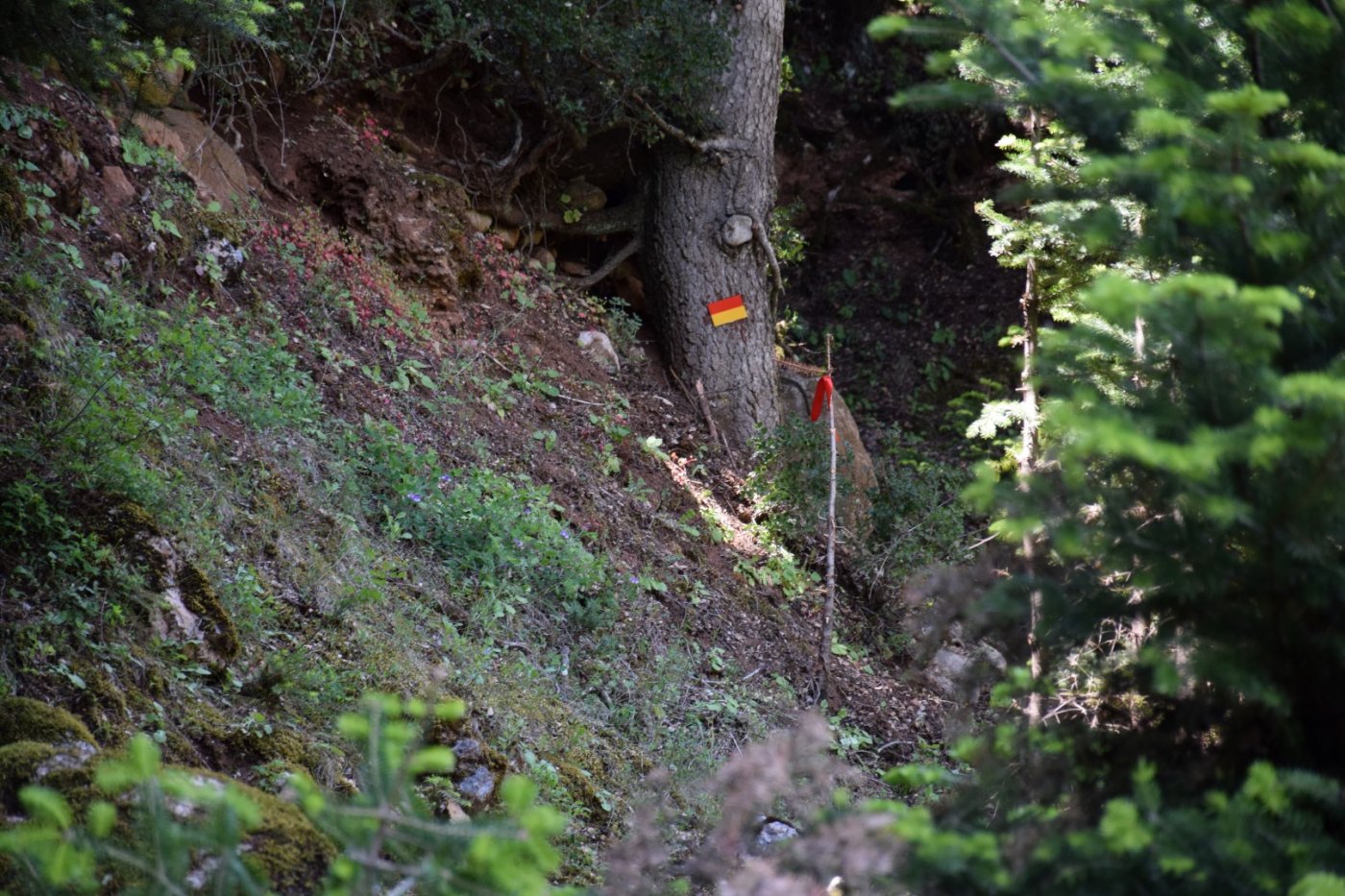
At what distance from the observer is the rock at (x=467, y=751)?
148 inches

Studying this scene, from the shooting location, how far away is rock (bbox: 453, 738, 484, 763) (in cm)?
377

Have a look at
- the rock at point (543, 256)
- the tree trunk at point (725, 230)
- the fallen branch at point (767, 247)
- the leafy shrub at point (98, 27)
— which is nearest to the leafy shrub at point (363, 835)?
the leafy shrub at point (98, 27)

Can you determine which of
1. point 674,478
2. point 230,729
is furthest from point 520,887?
point 674,478

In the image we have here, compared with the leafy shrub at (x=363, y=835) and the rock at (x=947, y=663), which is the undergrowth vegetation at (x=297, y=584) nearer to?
the leafy shrub at (x=363, y=835)

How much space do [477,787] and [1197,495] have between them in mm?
2618

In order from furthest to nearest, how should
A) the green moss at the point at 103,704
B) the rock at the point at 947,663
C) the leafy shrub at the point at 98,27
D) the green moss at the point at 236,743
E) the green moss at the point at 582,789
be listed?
the rock at the point at 947,663 → the green moss at the point at 582,789 → the leafy shrub at the point at 98,27 → the green moss at the point at 236,743 → the green moss at the point at 103,704

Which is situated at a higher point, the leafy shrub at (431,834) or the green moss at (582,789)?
the leafy shrub at (431,834)

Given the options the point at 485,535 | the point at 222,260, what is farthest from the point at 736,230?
the point at 485,535

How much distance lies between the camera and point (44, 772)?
7.84 ft

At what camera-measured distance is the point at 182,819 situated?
2338 millimetres

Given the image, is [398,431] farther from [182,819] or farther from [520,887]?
[520,887]

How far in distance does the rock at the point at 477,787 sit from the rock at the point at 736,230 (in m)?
6.52

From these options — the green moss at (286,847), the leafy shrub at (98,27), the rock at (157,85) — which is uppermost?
the leafy shrub at (98,27)

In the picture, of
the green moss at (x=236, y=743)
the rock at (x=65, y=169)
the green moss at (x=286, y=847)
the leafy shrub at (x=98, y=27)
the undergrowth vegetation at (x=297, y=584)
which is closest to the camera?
the undergrowth vegetation at (x=297, y=584)
